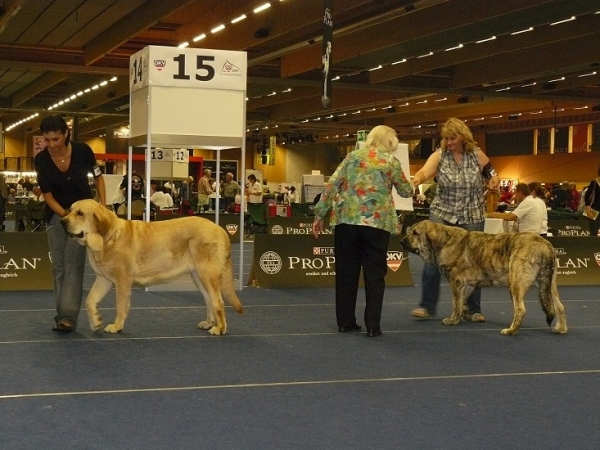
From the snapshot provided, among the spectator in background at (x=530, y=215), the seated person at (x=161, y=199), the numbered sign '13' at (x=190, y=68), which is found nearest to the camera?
the numbered sign '13' at (x=190, y=68)

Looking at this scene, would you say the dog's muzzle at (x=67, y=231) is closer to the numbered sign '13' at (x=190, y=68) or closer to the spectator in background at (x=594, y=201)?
the numbered sign '13' at (x=190, y=68)

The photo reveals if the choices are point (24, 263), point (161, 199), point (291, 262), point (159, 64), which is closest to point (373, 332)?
point (291, 262)

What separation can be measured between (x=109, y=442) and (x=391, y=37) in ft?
51.2

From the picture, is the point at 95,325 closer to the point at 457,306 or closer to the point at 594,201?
the point at 457,306

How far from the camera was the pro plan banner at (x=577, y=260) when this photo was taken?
1027 centimetres

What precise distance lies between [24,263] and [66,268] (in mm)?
3178

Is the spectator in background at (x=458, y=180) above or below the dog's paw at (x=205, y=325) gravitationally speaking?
above

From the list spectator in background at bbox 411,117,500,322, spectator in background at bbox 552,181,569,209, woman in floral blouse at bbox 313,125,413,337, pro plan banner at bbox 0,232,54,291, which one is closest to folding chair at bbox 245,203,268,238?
pro plan banner at bbox 0,232,54,291

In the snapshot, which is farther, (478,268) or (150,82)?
(150,82)

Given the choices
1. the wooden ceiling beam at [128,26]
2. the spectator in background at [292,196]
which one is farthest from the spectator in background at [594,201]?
the spectator in background at [292,196]

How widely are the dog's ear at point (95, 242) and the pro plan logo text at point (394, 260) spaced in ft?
15.5

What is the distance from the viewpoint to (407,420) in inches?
157

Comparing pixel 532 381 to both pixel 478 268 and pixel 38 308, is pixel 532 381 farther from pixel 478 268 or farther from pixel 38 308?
pixel 38 308

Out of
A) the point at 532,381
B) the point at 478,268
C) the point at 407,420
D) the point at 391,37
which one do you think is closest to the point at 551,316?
the point at 478,268
